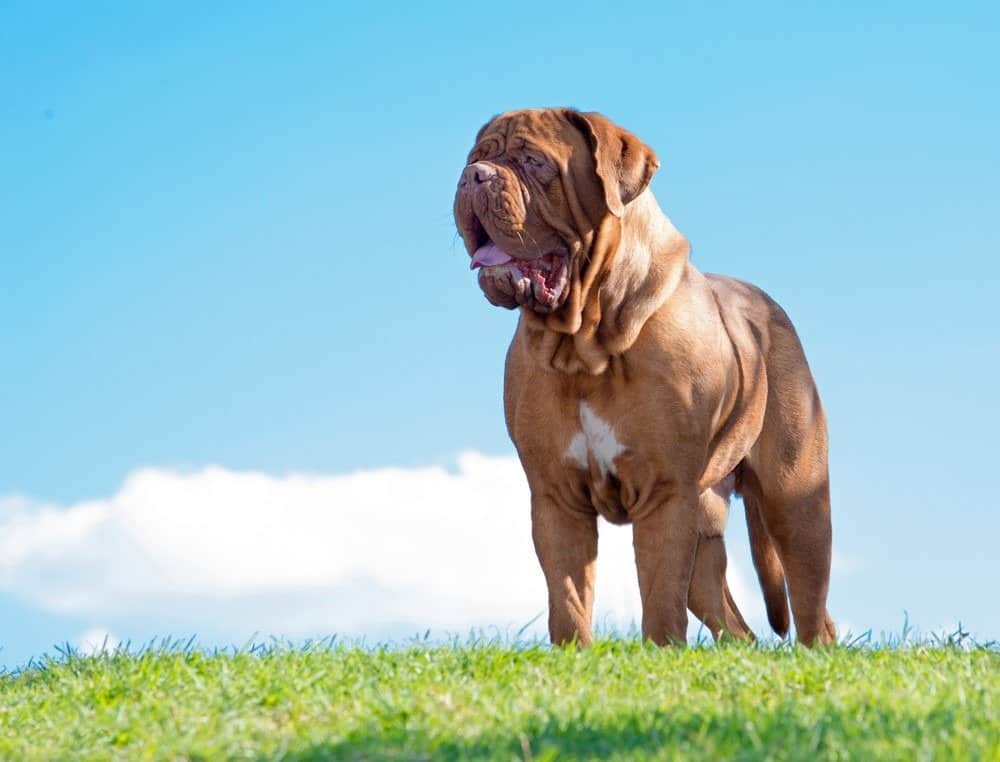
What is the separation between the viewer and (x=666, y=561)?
639cm

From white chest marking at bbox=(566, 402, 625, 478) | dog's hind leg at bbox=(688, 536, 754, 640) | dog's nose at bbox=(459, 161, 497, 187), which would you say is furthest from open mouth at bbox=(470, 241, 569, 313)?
dog's hind leg at bbox=(688, 536, 754, 640)

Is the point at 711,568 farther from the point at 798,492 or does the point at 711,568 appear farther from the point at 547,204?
the point at 547,204

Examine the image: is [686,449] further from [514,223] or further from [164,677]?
[164,677]

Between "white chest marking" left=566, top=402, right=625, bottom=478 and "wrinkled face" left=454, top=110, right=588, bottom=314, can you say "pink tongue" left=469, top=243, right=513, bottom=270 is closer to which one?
"wrinkled face" left=454, top=110, right=588, bottom=314

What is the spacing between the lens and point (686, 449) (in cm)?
640

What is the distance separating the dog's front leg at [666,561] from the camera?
639cm

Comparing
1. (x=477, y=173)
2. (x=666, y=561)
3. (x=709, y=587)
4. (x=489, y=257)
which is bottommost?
(x=666, y=561)

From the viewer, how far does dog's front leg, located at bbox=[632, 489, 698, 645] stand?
6.39 metres

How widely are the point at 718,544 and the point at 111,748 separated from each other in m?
3.91

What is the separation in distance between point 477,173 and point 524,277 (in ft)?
1.54

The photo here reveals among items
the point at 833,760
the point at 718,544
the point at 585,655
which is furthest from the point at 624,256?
the point at 833,760

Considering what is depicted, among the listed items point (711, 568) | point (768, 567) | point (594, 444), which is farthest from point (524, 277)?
point (768, 567)

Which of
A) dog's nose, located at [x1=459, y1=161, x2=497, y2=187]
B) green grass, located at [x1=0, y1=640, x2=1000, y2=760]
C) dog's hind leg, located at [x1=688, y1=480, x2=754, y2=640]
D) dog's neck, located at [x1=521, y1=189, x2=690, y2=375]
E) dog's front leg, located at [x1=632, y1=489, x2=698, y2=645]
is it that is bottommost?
green grass, located at [x1=0, y1=640, x2=1000, y2=760]

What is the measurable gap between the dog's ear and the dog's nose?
440 millimetres
